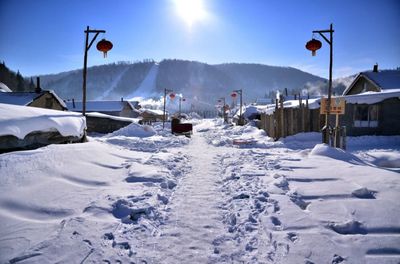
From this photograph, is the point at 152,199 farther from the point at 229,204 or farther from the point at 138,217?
the point at 229,204

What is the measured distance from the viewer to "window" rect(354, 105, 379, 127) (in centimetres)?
1847

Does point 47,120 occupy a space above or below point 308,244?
above

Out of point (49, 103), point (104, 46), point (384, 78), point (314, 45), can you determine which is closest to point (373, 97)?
point (384, 78)

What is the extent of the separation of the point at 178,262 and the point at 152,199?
84.0 inches

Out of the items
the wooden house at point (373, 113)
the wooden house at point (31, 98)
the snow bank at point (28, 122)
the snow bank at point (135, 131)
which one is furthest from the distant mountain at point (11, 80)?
the wooden house at point (373, 113)

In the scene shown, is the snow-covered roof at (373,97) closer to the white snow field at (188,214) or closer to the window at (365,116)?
the window at (365,116)

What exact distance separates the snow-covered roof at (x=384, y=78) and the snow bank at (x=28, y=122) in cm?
2645

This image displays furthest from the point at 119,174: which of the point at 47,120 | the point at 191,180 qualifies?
the point at 47,120

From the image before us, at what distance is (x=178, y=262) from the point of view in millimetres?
3094

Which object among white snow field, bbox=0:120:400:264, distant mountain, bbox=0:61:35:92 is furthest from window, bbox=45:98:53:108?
distant mountain, bbox=0:61:35:92

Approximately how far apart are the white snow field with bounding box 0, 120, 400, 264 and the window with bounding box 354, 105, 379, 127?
1338 cm

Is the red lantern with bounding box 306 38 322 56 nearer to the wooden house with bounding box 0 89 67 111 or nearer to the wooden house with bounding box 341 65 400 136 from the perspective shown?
the wooden house with bounding box 341 65 400 136

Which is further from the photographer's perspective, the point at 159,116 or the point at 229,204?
the point at 159,116

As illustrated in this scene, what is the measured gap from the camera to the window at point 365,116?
18469 mm
